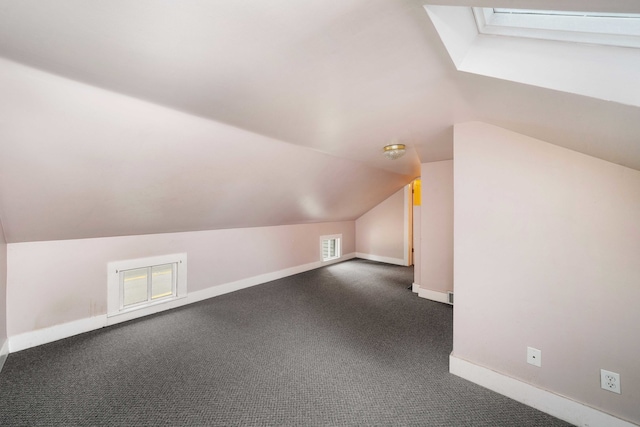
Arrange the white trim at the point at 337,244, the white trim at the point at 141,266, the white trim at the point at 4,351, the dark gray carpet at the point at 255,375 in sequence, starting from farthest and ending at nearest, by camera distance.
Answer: the white trim at the point at 337,244 → the white trim at the point at 141,266 → the white trim at the point at 4,351 → the dark gray carpet at the point at 255,375

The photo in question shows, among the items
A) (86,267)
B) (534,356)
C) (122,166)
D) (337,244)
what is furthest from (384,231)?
(86,267)

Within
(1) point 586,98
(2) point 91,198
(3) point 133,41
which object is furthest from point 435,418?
(2) point 91,198

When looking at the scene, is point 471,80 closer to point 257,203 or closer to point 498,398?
point 498,398

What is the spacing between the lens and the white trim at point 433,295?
3.33 metres

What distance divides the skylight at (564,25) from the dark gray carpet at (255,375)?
203 cm

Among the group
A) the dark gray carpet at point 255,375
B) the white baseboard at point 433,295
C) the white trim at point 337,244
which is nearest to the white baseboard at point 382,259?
the white trim at point 337,244

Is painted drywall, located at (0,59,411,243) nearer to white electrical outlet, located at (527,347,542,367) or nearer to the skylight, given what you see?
the skylight

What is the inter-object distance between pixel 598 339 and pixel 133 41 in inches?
112

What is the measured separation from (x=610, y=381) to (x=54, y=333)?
4413 mm

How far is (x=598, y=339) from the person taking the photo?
54.6 inches

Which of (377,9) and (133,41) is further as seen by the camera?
(133,41)

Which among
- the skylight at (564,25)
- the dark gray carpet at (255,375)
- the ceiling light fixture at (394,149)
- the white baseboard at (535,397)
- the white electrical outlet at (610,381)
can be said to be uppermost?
the skylight at (564,25)

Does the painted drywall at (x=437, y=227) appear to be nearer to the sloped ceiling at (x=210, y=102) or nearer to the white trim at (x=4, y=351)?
the sloped ceiling at (x=210, y=102)

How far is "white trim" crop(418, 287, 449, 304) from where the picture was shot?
333 cm
